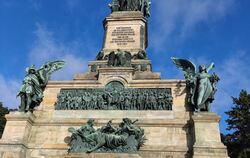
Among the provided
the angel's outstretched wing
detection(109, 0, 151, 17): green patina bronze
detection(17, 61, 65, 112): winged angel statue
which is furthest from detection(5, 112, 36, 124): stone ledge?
detection(109, 0, 151, 17): green patina bronze

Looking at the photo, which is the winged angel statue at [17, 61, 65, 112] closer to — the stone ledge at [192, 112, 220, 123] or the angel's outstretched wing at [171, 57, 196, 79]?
the angel's outstretched wing at [171, 57, 196, 79]

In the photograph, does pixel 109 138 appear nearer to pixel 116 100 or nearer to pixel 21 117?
pixel 116 100

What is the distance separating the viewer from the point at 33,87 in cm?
1628

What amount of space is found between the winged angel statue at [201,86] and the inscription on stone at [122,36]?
16.9ft

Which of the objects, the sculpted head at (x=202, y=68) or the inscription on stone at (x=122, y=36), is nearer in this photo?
the sculpted head at (x=202, y=68)

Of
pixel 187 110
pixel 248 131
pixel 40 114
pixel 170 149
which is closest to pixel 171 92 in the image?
pixel 187 110

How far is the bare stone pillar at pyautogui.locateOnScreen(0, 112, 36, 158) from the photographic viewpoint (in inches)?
562

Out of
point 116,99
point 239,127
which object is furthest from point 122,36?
point 239,127

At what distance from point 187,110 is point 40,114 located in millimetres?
7576

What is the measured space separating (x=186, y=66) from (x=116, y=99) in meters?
4.20

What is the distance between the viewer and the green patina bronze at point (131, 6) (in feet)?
73.4

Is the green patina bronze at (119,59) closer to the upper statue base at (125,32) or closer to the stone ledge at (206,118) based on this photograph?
the upper statue base at (125,32)

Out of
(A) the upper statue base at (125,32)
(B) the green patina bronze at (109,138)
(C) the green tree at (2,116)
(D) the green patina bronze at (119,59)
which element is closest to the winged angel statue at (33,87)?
(B) the green patina bronze at (109,138)

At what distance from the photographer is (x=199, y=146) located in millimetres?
Answer: 13273
